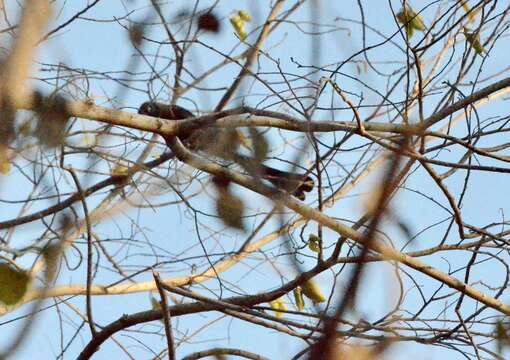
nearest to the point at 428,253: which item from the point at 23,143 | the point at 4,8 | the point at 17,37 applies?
the point at 23,143

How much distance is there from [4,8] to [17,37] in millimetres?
456

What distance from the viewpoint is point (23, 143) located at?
1.91 meters

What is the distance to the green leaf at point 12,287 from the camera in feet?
4.92

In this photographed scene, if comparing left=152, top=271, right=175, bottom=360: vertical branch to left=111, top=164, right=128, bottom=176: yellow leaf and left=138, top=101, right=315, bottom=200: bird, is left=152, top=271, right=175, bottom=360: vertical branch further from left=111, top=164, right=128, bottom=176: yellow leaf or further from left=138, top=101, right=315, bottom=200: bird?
left=111, top=164, right=128, bottom=176: yellow leaf

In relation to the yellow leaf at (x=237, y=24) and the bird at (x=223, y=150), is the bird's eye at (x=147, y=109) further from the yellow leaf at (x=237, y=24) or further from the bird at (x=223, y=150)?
the yellow leaf at (x=237, y=24)

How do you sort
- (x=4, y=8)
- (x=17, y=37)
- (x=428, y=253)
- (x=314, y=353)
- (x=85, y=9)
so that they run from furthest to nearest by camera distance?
(x=85, y=9) < (x=428, y=253) < (x=4, y=8) < (x=17, y=37) < (x=314, y=353)

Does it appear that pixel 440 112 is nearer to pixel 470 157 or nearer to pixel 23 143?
pixel 470 157

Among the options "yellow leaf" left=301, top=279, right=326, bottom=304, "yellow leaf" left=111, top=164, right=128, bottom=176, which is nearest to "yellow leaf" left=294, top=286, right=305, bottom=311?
"yellow leaf" left=301, top=279, right=326, bottom=304

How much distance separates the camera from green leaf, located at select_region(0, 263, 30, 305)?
1.50 m

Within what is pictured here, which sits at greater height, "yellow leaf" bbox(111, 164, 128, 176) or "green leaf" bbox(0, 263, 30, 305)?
"yellow leaf" bbox(111, 164, 128, 176)

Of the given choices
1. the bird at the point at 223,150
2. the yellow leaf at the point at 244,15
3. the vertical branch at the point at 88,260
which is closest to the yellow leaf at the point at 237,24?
the yellow leaf at the point at 244,15

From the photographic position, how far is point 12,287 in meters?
1.51

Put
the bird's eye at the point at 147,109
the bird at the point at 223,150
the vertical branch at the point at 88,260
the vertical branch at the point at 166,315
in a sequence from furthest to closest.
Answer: the bird's eye at the point at 147,109 → the bird at the point at 223,150 → the vertical branch at the point at 88,260 → the vertical branch at the point at 166,315

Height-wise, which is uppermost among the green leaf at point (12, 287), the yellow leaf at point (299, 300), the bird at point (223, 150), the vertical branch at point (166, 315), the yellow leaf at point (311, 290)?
the bird at point (223, 150)
